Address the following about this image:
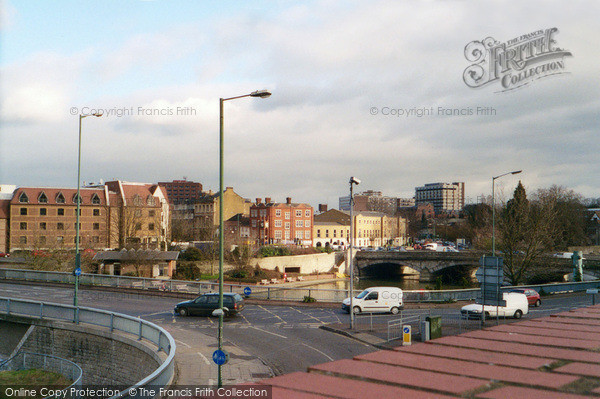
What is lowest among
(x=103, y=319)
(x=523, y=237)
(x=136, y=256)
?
(x=103, y=319)

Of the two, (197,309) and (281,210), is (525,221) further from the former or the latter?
(281,210)

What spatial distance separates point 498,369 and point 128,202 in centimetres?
7866

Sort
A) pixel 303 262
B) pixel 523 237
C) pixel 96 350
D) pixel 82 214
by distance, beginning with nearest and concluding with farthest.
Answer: pixel 96 350, pixel 523 237, pixel 82 214, pixel 303 262

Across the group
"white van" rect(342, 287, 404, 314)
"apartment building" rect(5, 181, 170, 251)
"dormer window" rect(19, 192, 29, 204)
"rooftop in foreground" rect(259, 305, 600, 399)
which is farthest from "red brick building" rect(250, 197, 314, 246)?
"rooftop in foreground" rect(259, 305, 600, 399)

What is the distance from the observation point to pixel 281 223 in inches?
4222

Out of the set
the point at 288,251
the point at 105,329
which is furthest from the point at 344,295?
Answer: the point at 288,251

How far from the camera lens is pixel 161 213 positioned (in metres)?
83.2

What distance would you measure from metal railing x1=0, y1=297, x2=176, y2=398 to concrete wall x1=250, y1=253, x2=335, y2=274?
44.3m

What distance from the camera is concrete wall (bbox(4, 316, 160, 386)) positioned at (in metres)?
20.0

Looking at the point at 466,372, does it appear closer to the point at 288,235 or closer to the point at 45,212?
the point at 45,212

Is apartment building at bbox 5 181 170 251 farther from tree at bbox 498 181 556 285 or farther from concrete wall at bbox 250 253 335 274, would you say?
tree at bbox 498 181 556 285

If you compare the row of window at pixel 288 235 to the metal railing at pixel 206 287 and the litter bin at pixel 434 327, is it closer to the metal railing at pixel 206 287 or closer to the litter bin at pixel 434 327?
the metal railing at pixel 206 287

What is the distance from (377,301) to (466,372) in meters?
26.3

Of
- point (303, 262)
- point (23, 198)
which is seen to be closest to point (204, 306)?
point (303, 262)
